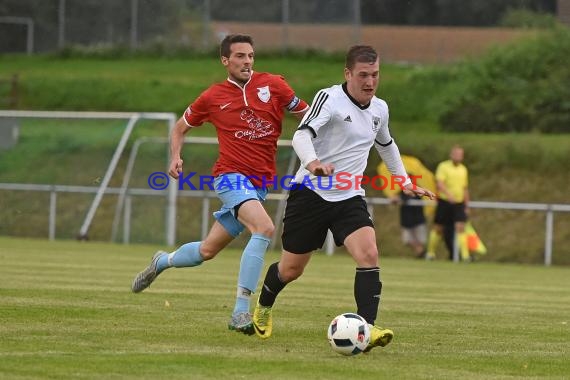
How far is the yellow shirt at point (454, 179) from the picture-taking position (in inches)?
1005

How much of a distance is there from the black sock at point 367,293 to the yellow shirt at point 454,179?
16.4m

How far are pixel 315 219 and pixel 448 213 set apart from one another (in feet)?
55.0

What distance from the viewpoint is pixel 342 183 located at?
9562 millimetres

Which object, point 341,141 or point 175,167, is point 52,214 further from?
point 341,141

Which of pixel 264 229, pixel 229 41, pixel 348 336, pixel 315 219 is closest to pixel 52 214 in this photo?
pixel 229 41

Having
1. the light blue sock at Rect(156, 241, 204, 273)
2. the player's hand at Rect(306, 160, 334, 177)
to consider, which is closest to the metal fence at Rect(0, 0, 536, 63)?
the light blue sock at Rect(156, 241, 204, 273)

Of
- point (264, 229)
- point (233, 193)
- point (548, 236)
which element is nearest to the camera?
point (264, 229)

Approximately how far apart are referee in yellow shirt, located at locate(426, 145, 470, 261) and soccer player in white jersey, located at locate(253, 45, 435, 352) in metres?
15.8

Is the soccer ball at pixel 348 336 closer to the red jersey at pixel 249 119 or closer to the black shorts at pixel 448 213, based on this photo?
the red jersey at pixel 249 119

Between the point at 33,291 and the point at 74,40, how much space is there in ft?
98.4

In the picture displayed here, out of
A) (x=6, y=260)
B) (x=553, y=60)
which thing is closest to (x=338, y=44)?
(x=553, y=60)

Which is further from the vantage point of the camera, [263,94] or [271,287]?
[263,94]

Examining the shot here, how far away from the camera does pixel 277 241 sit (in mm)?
29062

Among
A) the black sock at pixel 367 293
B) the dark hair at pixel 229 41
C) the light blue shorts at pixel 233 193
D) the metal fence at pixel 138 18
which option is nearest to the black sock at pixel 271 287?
the light blue shorts at pixel 233 193
